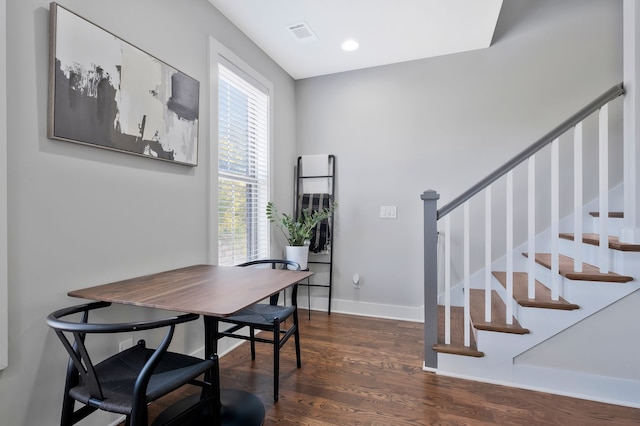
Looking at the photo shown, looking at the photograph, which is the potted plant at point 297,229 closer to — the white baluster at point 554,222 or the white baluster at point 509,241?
the white baluster at point 509,241

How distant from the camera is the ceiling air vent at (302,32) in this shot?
2629mm

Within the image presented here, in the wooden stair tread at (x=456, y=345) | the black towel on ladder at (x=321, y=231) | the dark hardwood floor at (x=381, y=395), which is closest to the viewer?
the dark hardwood floor at (x=381, y=395)

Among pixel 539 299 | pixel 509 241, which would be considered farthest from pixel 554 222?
pixel 539 299

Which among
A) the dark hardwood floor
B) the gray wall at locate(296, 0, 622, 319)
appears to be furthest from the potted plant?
the dark hardwood floor

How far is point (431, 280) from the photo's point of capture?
85.0 inches

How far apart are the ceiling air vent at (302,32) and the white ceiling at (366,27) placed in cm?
3

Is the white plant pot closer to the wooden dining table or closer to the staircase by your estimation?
the wooden dining table

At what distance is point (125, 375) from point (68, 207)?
2.65ft

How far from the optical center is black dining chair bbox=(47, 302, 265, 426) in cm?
105

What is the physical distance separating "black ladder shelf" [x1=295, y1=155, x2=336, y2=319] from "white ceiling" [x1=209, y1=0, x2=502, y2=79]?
3.44ft

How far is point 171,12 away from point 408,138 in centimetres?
232

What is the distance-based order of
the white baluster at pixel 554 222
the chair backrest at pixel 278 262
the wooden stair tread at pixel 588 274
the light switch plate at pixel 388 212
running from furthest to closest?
the light switch plate at pixel 388 212
the chair backrest at pixel 278 262
the white baluster at pixel 554 222
the wooden stair tread at pixel 588 274

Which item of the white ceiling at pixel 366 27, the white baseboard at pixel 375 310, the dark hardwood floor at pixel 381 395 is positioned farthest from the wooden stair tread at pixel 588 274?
the white ceiling at pixel 366 27

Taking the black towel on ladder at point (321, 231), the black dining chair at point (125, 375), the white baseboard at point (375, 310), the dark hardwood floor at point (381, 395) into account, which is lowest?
the dark hardwood floor at point (381, 395)
